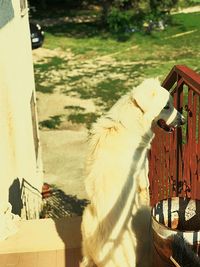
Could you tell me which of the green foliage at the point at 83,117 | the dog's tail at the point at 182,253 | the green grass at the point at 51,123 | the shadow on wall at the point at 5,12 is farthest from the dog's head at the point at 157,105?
the green grass at the point at 51,123

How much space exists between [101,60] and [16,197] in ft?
46.7

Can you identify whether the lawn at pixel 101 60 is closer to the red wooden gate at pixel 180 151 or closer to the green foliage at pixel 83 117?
the green foliage at pixel 83 117

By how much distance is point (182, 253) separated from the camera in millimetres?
2900

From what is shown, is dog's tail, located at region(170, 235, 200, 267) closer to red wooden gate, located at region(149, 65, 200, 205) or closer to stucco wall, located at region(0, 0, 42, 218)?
red wooden gate, located at region(149, 65, 200, 205)

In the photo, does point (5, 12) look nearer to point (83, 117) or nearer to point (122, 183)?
point (122, 183)

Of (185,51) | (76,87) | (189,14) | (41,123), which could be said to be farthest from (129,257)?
(189,14)

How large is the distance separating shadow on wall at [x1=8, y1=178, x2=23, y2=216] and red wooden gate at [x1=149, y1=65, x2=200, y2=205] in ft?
6.25

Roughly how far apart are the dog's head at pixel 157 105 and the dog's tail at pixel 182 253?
117cm

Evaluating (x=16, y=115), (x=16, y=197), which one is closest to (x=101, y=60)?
(x=16, y=115)

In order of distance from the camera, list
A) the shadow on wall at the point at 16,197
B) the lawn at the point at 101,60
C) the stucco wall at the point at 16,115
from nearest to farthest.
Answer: the stucco wall at the point at 16,115 → the shadow on wall at the point at 16,197 → the lawn at the point at 101,60

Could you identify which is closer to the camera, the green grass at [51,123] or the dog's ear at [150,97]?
the dog's ear at [150,97]

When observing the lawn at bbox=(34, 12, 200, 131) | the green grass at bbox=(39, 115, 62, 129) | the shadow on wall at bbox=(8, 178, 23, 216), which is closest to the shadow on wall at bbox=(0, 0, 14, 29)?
the shadow on wall at bbox=(8, 178, 23, 216)

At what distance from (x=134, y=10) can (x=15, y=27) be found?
1907cm

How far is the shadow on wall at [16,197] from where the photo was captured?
A: 5839mm
